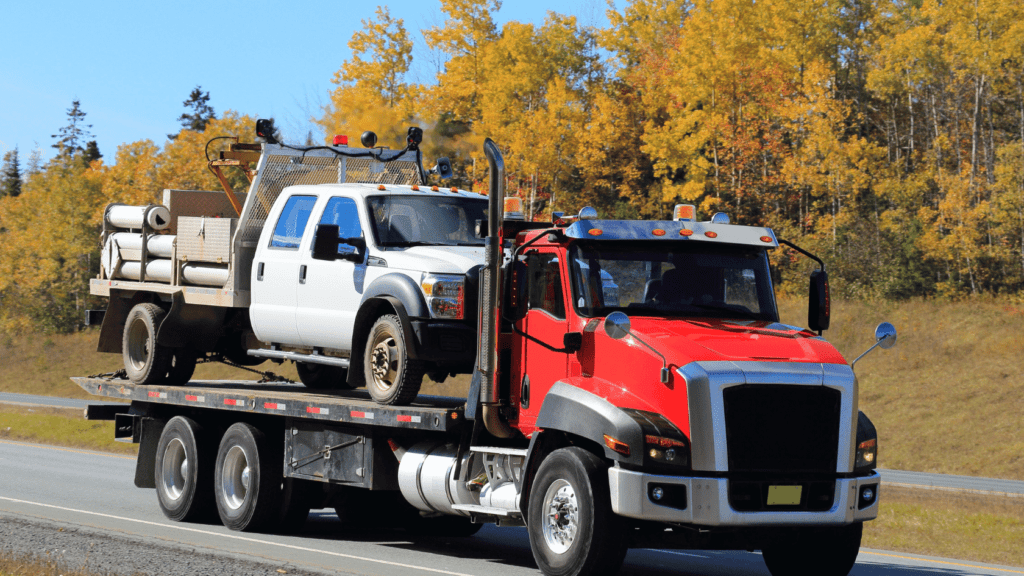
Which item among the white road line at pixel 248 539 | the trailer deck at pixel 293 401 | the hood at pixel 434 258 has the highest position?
the hood at pixel 434 258

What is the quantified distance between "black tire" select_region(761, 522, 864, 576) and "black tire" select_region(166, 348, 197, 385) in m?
7.24

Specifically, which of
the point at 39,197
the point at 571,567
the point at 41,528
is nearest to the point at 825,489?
the point at 571,567

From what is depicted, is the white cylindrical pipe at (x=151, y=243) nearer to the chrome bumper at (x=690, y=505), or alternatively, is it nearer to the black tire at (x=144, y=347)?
the black tire at (x=144, y=347)

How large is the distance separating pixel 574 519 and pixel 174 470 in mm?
6522

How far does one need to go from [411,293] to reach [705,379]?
3.05 metres

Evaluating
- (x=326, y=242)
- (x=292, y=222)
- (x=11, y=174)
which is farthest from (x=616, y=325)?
(x=11, y=174)

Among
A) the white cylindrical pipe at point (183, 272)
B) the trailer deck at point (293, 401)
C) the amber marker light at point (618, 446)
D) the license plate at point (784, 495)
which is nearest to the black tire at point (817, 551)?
the license plate at point (784, 495)

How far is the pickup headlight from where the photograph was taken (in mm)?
10008

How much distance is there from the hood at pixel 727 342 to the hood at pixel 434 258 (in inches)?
83.8

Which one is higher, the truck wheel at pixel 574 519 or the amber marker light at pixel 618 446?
the amber marker light at pixel 618 446

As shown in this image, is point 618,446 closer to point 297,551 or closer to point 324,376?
point 297,551

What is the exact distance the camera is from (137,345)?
14.2 meters

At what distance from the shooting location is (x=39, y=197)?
68.1 m

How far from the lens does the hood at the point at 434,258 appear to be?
10.3m
